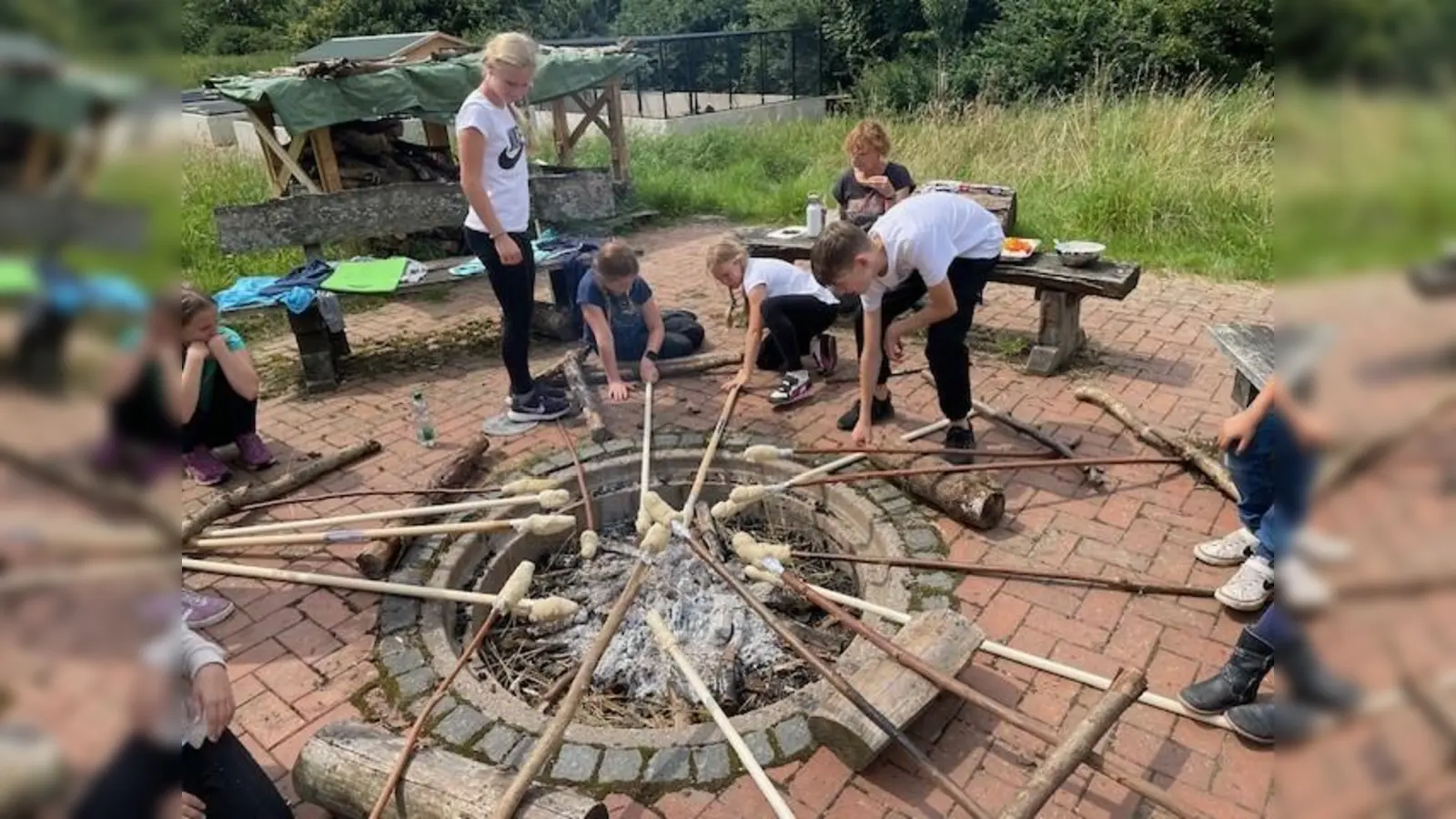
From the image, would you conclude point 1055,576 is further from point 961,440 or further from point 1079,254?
point 1079,254

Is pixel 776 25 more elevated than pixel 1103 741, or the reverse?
pixel 776 25

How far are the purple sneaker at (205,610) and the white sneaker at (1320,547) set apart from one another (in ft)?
13.1

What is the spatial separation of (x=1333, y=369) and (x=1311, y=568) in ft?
0.29

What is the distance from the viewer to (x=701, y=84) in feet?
69.5

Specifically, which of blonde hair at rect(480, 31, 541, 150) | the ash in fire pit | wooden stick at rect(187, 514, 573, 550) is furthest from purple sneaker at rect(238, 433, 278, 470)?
blonde hair at rect(480, 31, 541, 150)

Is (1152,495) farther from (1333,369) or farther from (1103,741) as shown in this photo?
(1333,369)

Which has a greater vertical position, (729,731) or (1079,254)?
(1079,254)

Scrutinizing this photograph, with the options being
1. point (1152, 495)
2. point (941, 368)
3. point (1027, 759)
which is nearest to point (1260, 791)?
point (1027, 759)

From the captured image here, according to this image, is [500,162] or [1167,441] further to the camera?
[500,162]

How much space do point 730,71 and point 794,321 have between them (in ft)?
57.6

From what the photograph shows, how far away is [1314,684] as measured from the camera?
37cm

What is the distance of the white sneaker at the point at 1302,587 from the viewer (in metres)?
0.36

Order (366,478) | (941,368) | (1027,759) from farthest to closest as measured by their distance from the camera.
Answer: (366,478), (941,368), (1027,759)

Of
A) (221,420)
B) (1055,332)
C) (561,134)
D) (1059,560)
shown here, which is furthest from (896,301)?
(561,134)
